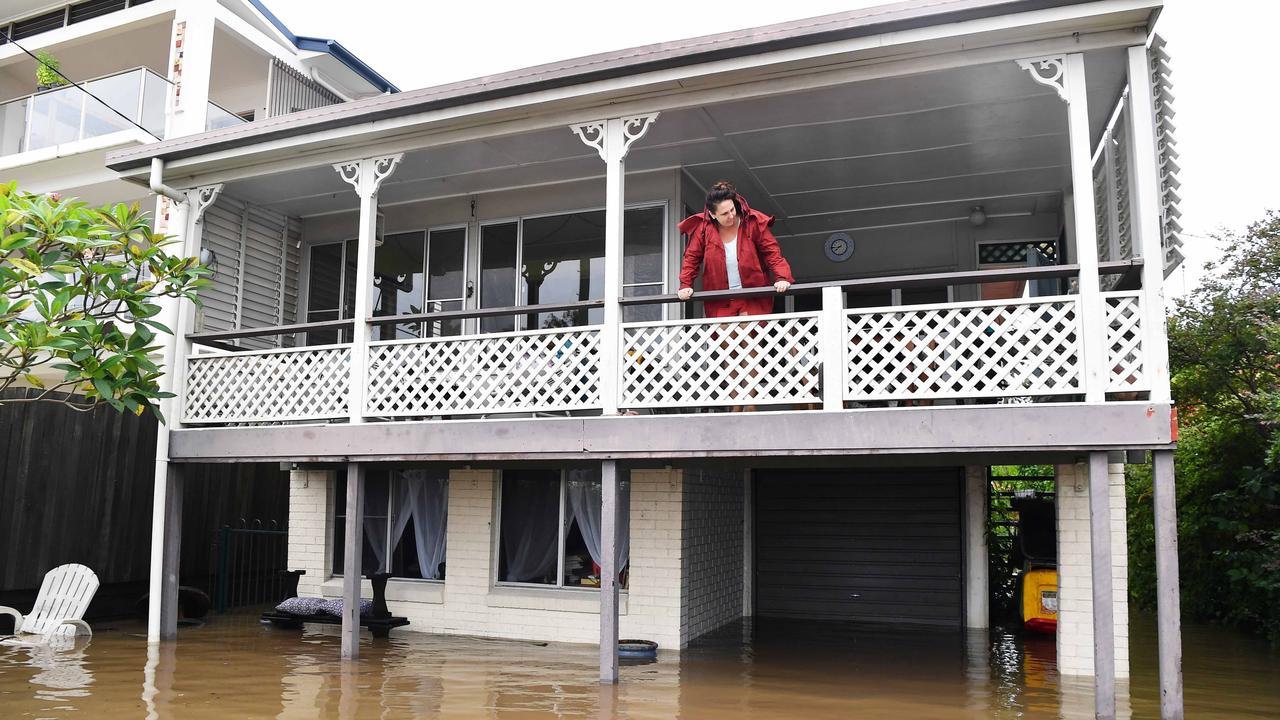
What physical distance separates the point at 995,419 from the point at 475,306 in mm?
6009

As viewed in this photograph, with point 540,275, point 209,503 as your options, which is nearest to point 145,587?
point 209,503

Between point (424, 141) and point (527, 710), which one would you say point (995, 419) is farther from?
point (424, 141)

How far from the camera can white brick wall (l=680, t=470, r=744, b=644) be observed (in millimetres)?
9594

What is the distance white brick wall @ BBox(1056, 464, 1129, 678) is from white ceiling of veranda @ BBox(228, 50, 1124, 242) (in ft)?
10.1

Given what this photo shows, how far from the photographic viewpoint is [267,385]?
8.85 meters

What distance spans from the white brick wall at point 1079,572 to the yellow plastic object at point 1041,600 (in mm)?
2137

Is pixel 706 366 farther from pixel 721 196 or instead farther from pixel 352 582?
pixel 352 582

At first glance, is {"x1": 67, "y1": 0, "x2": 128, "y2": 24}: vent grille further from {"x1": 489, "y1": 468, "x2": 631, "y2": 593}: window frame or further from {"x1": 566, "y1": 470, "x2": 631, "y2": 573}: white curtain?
{"x1": 566, "y1": 470, "x2": 631, "y2": 573}: white curtain

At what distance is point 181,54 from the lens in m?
14.5

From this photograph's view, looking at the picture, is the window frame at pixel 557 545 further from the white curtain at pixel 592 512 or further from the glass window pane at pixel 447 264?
the glass window pane at pixel 447 264

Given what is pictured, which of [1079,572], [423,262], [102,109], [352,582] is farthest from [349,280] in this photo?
[1079,572]

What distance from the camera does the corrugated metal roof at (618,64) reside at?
254 inches

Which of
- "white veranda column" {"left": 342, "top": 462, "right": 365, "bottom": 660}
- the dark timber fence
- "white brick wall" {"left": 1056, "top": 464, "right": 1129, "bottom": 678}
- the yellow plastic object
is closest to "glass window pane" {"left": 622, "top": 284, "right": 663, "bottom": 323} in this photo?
"white veranda column" {"left": 342, "top": 462, "right": 365, "bottom": 660}

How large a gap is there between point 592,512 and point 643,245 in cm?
285
